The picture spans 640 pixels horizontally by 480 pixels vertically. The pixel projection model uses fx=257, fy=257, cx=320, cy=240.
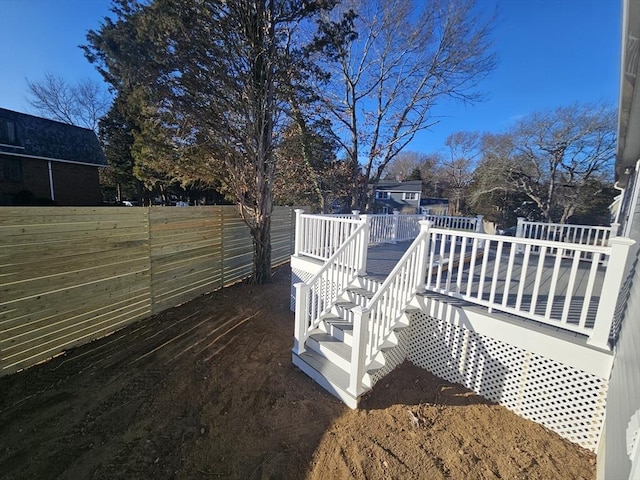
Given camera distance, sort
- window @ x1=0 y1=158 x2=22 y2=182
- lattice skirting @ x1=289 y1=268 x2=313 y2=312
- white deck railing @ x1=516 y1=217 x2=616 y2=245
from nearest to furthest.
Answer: lattice skirting @ x1=289 y1=268 x2=313 y2=312 → white deck railing @ x1=516 y1=217 x2=616 y2=245 → window @ x1=0 y1=158 x2=22 y2=182

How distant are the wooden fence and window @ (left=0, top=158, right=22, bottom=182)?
14.8m

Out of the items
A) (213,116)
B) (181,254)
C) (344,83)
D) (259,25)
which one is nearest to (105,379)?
(181,254)

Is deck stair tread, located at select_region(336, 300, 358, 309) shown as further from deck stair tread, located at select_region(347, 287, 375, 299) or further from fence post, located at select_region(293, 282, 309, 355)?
fence post, located at select_region(293, 282, 309, 355)

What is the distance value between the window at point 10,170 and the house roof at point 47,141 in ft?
1.56

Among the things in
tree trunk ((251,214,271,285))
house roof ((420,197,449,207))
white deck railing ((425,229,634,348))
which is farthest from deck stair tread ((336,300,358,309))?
house roof ((420,197,449,207))

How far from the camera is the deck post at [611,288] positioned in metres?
2.17

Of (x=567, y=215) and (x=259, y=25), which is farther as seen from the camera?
(x=567, y=215)

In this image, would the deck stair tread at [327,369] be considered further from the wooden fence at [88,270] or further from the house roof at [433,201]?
the house roof at [433,201]

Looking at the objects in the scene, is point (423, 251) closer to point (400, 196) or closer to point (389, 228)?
point (389, 228)

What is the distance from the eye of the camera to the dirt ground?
2213 mm

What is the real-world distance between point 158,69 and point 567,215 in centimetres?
2476

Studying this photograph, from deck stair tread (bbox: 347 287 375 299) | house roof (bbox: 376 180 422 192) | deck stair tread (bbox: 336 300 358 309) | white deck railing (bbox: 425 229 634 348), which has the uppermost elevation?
house roof (bbox: 376 180 422 192)

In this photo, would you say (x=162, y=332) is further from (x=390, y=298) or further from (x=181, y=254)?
(x=390, y=298)

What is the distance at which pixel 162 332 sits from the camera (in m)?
4.35
